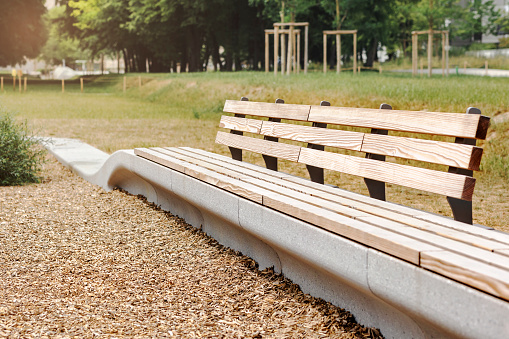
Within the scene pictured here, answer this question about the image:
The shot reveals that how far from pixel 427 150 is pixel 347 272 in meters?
0.93

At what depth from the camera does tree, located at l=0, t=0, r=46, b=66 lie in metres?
49.8

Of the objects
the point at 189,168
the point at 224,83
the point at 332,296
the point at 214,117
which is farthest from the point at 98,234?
the point at 224,83

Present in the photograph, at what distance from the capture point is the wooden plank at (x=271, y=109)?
193 inches

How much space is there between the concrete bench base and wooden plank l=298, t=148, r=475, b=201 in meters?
0.64

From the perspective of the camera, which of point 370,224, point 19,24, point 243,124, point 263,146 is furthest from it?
point 19,24

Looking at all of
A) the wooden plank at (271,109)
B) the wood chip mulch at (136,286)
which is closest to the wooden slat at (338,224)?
the wood chip mulch at (136,286)

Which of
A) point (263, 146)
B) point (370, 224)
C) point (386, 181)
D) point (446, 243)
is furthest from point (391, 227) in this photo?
point (263, 146)

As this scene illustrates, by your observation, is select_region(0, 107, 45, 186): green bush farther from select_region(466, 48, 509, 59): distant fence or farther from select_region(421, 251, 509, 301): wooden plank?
select_region(466, 48, 509, 59): distant fence

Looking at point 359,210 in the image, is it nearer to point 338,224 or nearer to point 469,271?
point 338,224

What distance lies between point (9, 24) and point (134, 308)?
5241 centimetres

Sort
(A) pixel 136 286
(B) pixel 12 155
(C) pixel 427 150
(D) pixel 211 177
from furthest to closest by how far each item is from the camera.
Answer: (B) pixel 12 155 → (D) pixel 211 177 → (A) pixel 136 286 → (C) pixel 427 150

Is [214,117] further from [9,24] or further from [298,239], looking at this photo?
[9,24]

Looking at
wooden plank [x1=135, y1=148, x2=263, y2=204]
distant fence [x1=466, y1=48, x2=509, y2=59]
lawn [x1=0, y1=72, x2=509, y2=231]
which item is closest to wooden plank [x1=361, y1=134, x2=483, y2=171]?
wooden plank [x1=135, y1=148, x2=263, y2=204]

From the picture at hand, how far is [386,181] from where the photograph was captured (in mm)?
3693
